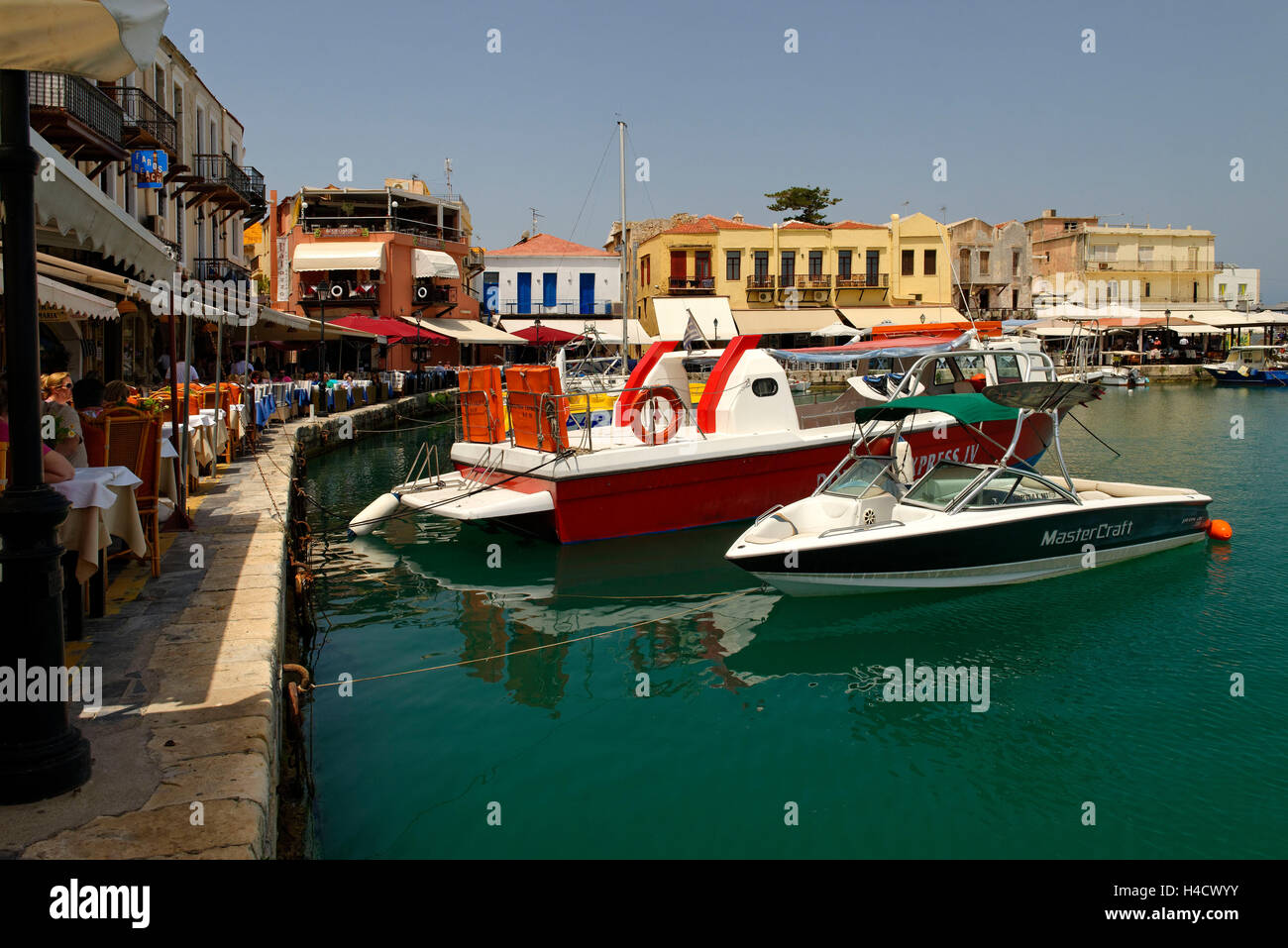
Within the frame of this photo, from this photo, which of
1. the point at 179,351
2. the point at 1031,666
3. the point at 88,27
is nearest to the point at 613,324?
the point at 179,351

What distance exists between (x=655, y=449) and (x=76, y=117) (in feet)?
43.9

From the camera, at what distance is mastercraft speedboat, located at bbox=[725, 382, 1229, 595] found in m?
9.73

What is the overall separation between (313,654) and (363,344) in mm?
34071

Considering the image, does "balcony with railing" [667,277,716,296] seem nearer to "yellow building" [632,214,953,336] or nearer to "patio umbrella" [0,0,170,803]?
"yellow building" [632,214,953,336]

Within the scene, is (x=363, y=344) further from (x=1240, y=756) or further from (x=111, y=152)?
(x=1240, y=756)

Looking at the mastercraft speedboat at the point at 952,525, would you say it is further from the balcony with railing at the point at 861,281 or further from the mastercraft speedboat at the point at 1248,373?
the mastercraft speedboat at the point at 1248,373

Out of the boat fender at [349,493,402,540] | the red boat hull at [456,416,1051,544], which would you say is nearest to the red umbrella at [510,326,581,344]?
the red boat hull at [456,416,1051,544]

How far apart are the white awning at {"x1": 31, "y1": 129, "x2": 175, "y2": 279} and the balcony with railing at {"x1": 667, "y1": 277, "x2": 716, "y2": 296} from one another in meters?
47.4

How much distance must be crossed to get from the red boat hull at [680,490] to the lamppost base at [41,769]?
8.13m

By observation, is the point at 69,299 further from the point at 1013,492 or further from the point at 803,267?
the point at 803,267

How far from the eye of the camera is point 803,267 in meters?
54.8

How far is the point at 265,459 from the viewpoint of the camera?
16062 millimetres

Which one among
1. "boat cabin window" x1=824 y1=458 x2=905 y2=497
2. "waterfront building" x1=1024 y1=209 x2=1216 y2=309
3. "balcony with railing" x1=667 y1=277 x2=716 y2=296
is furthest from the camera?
"waterfront building" x1=1024 y1=209 x2=1216 y2=309

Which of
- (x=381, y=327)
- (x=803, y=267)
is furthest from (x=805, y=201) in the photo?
(x=381, y=327)
